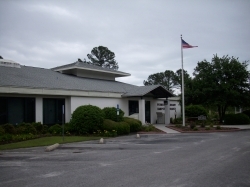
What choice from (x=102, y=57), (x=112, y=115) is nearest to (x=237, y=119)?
(x=112, y=115)

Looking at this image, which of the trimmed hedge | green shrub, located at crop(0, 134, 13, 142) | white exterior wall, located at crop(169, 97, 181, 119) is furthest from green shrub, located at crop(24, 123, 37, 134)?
white exterior wall, located at crop(169, 97, 181, 119)

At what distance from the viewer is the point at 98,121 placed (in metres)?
21.7

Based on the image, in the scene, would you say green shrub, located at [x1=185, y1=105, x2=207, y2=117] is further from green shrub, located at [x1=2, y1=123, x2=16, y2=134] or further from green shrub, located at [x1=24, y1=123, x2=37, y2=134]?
green shrub, located at [x1=2, y1=123, x2=16, y2=134]

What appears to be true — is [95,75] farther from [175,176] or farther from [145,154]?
[175,176]

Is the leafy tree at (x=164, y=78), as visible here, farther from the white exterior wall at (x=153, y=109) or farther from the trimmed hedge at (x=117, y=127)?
the trimmed hedge at (x=117, y=127)

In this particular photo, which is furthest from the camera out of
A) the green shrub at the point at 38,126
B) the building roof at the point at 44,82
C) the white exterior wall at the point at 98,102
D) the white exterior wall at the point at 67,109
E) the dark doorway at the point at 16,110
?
the white exterior wall at the point at 98,102

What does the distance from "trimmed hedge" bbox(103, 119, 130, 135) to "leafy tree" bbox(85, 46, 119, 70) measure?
46.1m

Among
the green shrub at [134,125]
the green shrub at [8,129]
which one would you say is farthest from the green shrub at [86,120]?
the green shrub at [8,129]

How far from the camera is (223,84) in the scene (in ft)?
105

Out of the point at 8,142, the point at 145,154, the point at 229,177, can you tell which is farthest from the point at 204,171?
the point at 8,142

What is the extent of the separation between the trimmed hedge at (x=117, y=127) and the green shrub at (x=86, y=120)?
67 centimetres

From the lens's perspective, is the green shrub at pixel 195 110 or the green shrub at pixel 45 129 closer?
the green shrub at pixel 45 129

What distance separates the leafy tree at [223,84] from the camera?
32.1 meters

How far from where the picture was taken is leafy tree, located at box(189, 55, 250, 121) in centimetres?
3206
